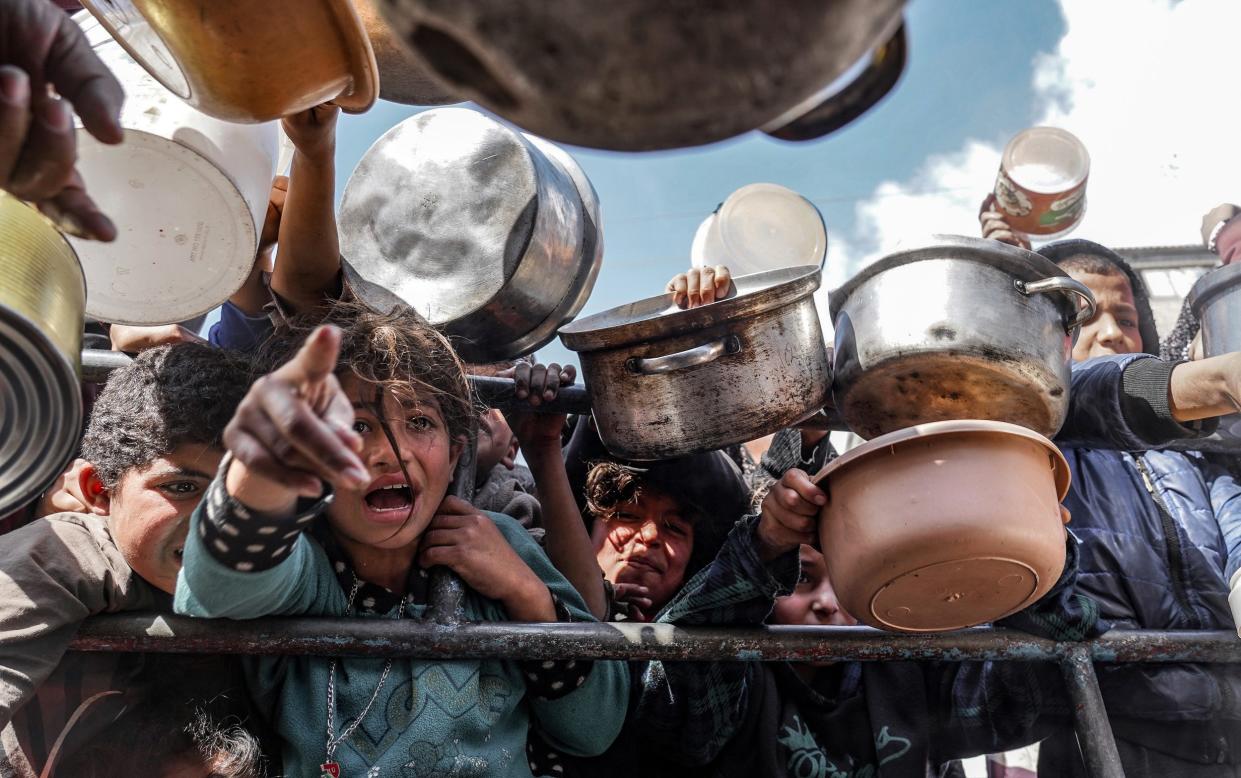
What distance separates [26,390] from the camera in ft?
4.86

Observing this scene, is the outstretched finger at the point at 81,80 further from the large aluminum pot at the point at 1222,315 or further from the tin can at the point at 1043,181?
the tin can at the point at 1043,181

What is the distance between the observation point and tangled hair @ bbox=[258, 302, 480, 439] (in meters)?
2.10

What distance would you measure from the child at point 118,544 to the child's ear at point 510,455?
46.9 inches

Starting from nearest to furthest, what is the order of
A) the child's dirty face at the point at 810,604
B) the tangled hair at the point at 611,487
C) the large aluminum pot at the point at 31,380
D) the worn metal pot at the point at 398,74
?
the large aluminum pot at the point at 31,380, the worn metal pot at the point at 398,74, the child's dirty face at the point at 810,604, the tangled hair at the point at 611,487

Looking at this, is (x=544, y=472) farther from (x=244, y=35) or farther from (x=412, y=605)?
(x=244, y=35)

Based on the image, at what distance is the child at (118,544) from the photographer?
1729 millimetres

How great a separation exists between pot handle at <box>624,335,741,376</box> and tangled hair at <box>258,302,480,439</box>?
1.25ft

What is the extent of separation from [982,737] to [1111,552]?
1.89ft

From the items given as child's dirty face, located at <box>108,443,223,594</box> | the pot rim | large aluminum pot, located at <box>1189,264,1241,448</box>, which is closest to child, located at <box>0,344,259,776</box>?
child's dirty face, located at <box>108,443,223,594</box>

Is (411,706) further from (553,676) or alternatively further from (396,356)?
(396,356)

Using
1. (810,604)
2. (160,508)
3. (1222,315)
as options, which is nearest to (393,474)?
(160,508)

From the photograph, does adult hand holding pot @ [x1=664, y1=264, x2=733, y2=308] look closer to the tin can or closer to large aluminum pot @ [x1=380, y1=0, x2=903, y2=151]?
large aluminum pot @ [x1=380, y1=0, x2=903, y2=151]

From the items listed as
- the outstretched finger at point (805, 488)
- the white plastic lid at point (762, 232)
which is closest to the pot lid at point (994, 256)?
the outstretched finger at point (805, 488)

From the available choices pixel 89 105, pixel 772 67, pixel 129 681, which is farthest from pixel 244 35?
pixel 129 681
